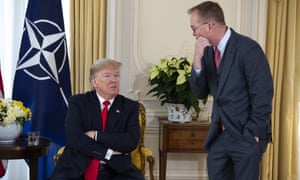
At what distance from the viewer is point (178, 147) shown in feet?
13.6

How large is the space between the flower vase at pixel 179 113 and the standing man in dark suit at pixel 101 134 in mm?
954

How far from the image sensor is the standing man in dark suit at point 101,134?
3047 mm

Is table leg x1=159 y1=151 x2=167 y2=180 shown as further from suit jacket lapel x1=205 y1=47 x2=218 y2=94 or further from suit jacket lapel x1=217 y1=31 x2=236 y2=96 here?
suit jacket lapel x1=217 y1=31 x2=236 y2=96

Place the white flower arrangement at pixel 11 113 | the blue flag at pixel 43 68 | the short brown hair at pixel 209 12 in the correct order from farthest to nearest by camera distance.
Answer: the blue flag at pixel 43 68 → the white flower arrangement at pixel 11 113 → the short brown hair at pixel 209 12

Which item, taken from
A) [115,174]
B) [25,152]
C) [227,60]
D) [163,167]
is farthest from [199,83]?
[163,167]

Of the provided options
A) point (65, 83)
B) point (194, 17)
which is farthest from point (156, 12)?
point (194, 17)

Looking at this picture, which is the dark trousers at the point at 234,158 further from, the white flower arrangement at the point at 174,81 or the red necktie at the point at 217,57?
the white flower arrangement at the point at 174,81

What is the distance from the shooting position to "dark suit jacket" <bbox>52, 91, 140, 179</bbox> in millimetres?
3043

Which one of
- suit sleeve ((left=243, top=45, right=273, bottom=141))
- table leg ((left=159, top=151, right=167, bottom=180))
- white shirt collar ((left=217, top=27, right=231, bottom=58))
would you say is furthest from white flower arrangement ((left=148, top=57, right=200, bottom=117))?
suit sleeve ((left=243, top=45, right=273, bottom=141))

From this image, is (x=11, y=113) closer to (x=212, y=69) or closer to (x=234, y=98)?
(x=212, y=69)

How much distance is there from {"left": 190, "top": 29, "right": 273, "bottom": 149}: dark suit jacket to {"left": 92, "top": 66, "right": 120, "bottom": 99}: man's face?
0.85 meters

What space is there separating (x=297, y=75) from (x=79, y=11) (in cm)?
208

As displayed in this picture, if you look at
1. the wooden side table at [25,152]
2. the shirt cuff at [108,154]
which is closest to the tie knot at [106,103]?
the shirt cuff at [108,154]

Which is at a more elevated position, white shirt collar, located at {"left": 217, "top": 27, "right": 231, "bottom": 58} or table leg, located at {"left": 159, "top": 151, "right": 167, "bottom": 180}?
white shirt collar, located at {"left": 217, "top": 27, "right": 231, "bottom": 58}
